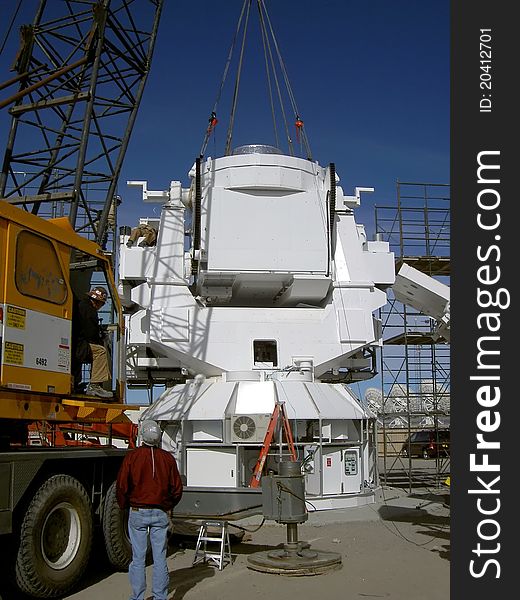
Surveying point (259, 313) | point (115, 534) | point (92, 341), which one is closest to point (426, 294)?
point (259, 313)

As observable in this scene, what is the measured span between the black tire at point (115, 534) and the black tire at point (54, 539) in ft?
1.67

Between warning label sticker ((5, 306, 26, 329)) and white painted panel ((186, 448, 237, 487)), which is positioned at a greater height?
warning label sticker ((5, 306, 26, 329))

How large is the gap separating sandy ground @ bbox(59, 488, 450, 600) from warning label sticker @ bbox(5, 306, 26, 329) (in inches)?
111

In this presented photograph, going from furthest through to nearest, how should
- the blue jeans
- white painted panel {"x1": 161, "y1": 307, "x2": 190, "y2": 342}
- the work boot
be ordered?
white painted panel {"x1": 161, "y1": 307, "x2": 190, "y2": 342} → the work boot → the blue jeans

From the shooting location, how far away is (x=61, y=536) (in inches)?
307

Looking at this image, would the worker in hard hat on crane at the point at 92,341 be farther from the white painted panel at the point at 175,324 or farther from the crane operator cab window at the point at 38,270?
the white painted panel at the point at 175,324

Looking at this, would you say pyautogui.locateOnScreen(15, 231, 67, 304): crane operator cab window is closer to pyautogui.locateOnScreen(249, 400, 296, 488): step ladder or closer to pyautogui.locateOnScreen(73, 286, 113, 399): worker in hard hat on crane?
pyautogui.locateOnScreen(73, 286, 113, 399): worker in hard hat on crane

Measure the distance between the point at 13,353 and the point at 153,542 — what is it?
7.28 ft

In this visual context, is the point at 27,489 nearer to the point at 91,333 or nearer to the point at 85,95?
the point at 91,333

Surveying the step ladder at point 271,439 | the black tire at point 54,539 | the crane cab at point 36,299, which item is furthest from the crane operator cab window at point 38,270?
the step ladder at point 271,439

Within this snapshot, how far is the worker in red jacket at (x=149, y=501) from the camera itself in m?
6.85

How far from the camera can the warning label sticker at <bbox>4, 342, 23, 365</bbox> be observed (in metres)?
7.16

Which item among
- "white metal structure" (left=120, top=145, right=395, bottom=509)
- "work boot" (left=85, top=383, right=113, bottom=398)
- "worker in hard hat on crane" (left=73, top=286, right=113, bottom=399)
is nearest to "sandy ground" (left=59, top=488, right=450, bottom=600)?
"white metal structure" (left=120, top=145, right=395, bottom=509)

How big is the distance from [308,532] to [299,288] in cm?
500
